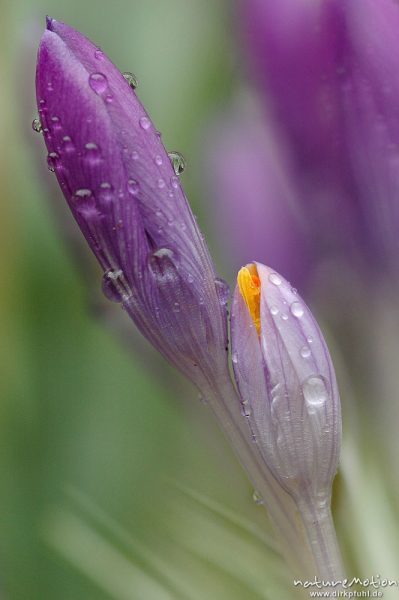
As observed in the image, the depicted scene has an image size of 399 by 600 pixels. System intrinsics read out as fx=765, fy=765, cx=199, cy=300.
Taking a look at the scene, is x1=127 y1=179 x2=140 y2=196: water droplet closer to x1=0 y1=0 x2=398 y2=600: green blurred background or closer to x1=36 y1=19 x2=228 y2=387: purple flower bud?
x1=36 y1=19 x2=228 y2=387: purple flower bud

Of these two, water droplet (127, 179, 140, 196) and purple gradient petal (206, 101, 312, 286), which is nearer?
water droplet (127, 179, 140, 196)

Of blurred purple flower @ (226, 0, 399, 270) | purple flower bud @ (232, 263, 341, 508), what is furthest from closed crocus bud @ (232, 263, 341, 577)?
blurred purple flower @ (226, 0, 399, 270)

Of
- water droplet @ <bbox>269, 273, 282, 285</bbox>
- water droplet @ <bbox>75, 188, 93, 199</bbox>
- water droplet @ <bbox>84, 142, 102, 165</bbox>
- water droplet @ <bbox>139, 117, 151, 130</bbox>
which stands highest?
water droplet @ <bbox>139, 117, 151, 130</bbox>

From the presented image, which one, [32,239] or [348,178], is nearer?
[348,178]

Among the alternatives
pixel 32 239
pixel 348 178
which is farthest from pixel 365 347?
pixel 32 239

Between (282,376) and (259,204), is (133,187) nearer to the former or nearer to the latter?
(282,376)

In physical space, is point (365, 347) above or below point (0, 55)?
below

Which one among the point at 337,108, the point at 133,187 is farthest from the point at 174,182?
the point at 337,108

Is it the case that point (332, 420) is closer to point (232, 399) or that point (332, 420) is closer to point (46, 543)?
point (232, 399)

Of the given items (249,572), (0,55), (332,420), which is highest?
(0,55)
